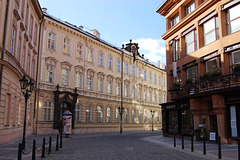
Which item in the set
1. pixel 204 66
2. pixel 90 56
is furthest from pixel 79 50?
pixel 204 66

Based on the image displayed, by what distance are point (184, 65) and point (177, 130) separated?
6.36m

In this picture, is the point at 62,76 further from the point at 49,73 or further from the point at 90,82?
the point at 90,82

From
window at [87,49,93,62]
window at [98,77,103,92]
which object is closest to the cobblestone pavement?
window at [87,49,93,62]

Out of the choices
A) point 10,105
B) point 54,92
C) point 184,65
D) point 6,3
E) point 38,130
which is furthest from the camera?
point 54,92

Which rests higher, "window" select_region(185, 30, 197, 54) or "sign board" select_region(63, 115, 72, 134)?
"window" select_region(185, 30, 197, 54)

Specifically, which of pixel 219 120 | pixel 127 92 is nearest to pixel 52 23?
pixel 127 92

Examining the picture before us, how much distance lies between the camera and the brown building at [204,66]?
676 inches

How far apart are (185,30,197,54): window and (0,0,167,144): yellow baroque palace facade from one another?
586 inches

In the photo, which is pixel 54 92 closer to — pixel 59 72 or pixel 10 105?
pixel 59 72

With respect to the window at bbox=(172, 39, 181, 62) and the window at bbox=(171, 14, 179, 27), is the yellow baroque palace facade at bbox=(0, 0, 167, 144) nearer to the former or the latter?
the window at bbox=(171, 14, 179, 27)

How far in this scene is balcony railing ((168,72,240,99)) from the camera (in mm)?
16422

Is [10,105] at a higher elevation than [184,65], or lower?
lower

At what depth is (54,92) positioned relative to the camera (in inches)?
1168

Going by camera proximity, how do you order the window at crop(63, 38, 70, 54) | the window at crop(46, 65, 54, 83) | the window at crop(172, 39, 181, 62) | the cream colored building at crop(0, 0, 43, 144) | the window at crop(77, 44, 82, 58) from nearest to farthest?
the cream colored building at crop(0, 0, 43, 144) < the window at crop(172, 39, 181, 62) < the window at crop(46, 65, 54, 83) < the window at crop(63, 38, 70, 54) < the window at crop(77, 44, 82, 58)
